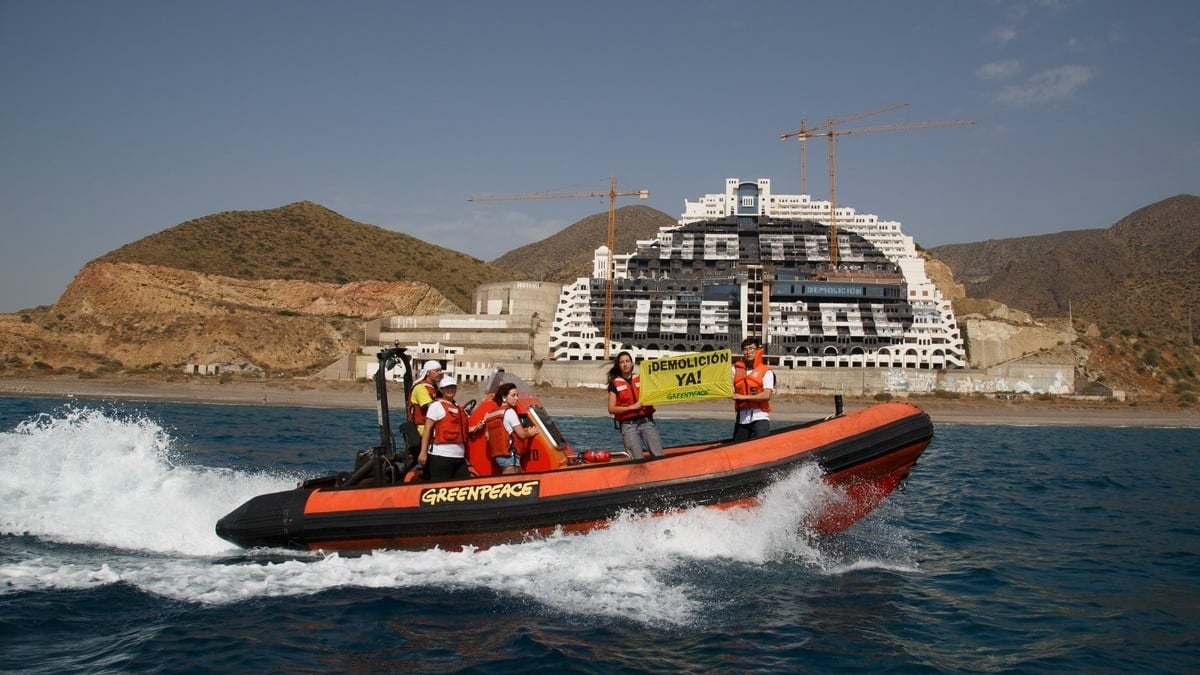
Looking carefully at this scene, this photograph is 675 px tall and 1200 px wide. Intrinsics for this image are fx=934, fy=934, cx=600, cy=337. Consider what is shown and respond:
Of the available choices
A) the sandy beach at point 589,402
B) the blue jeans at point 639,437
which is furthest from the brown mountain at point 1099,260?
the blue jeans at point 639,437

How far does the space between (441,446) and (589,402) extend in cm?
3969

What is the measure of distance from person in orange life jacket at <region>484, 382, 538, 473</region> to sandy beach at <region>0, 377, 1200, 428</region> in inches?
1248

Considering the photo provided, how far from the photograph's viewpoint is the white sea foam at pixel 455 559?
876 cm

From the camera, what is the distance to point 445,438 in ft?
34.8

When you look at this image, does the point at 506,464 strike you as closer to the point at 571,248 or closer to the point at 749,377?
the point at 749,377

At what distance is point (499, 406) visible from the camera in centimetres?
Answer: 1067

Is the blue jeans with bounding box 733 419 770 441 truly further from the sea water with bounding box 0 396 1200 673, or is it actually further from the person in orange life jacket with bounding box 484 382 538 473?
the person in orange life jacket with bounding box 484 382 538 473

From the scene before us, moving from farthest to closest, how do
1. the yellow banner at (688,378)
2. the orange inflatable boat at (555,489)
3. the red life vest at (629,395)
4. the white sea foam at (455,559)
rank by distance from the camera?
the red life vest at (629,395), the yellow banner at (688,378), the orange inflatable boat at (555,489), the white sea foam at (455,559)

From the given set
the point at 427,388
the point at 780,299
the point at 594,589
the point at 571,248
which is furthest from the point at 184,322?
the point at 571,248

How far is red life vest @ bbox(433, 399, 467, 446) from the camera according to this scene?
34.7 feet

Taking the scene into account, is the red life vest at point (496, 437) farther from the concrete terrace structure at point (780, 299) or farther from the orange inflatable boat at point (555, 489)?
the concrete terrace structure at point (780, 299)

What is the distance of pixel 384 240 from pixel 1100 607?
111310mm

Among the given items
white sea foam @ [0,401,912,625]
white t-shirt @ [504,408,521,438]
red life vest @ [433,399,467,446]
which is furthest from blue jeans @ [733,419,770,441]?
red life vest @ [433,399,467,446]

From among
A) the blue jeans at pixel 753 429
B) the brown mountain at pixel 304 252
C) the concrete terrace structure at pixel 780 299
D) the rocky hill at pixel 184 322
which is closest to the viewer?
the blue jeans at pixel 753 429
